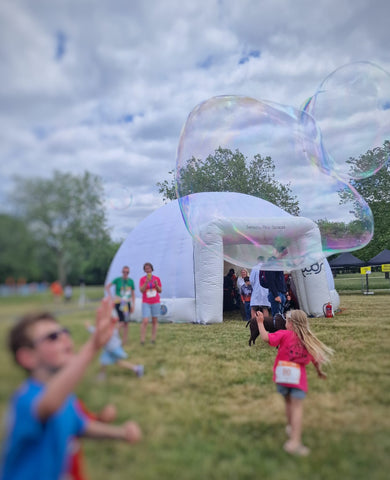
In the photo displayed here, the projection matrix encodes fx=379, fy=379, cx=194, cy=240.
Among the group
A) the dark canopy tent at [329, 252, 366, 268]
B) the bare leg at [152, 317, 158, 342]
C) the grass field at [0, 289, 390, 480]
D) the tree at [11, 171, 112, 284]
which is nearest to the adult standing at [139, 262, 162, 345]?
the bare leg at [152, 317, 158, 342]

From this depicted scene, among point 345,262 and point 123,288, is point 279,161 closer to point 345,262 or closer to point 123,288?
point 123,288

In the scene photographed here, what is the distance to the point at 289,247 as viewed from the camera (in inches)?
190

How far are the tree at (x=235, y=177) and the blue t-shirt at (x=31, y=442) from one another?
2887 millimetres

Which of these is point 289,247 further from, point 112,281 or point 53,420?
point 53,420

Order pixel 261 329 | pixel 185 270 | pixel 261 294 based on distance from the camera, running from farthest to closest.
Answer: pixel 185 270 < pixel 261 294 < pixel 261 329

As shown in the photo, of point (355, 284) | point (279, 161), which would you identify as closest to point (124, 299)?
point (279, 161)

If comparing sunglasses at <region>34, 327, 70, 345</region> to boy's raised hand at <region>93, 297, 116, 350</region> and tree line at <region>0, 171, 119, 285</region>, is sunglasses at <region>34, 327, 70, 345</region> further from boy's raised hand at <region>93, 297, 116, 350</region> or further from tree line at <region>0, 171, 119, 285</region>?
tree line at <region>0, 171, 119, 285</region>

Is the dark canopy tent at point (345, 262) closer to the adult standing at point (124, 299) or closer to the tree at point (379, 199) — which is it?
the tree at point (379, 199)

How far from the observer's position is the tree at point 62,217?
5.26 ft

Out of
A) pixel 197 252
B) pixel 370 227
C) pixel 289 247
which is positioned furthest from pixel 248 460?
pixel 197 252

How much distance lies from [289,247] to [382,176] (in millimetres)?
13815

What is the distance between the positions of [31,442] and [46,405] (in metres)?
0.15

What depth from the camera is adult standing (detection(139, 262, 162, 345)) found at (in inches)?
96.2

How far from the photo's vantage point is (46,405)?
1199mm
